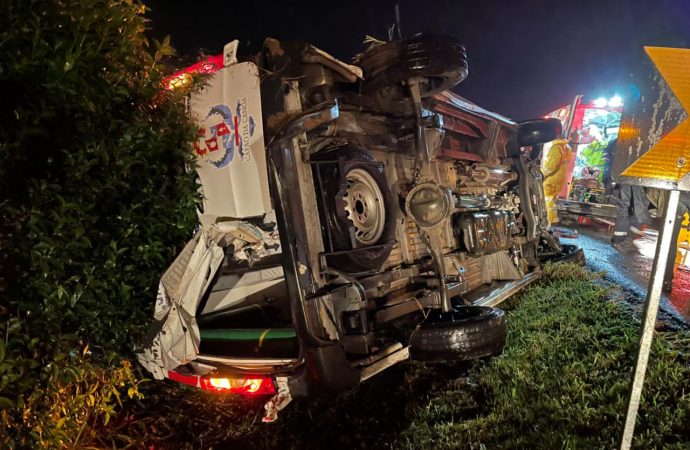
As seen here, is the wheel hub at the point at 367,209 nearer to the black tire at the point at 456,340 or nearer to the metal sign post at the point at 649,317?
the black tire at the point at 456,340

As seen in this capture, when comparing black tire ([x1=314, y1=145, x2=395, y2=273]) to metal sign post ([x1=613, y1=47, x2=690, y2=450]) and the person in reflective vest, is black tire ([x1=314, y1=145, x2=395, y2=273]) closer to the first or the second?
metal sign post ([x1=613, y1=47, x2=690, y2=450])

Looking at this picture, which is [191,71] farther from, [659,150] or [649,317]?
[649,317]

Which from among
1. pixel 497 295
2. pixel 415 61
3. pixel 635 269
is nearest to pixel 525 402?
pixel 497 295

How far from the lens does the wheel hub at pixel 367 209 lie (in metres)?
3.37

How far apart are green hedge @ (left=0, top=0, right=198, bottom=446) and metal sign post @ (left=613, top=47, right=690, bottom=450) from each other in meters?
2.82

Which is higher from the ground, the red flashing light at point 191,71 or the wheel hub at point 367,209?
the red flashing light at point 191,71

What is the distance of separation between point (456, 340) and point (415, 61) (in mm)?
2179

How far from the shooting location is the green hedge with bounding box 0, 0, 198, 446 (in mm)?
2014

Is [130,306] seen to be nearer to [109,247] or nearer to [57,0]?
[109,247]

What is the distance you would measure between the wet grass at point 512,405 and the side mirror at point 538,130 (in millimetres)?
2956

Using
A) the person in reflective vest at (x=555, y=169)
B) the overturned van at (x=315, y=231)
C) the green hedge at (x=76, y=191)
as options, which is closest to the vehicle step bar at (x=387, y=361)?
the overturned van at (x=315, y=231)

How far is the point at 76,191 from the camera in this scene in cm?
231

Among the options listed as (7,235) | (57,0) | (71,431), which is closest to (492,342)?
(71,431)

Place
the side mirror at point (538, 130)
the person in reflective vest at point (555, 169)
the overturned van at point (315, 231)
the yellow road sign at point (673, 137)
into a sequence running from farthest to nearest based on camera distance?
the person in reflective vest at point (555, 169)
the side mirror at point (538, 130)
the overturned van at point (315, 231)
the yellow road sign at point (673, 137)
